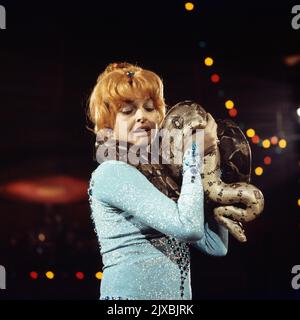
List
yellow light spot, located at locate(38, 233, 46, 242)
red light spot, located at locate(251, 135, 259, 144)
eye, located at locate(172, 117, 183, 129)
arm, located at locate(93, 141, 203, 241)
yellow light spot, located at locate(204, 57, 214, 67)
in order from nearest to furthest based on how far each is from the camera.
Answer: arm, located at locate(93, 141, 203, 241) < eye, located at locate(172, 117, 183, 129) < yellow light spot, located at locate(204, 57, 214, 67) < red light spot, located at locate(251, 135, 259, 144) < yellow light spot, located at locate(38, 233, 46, 242)

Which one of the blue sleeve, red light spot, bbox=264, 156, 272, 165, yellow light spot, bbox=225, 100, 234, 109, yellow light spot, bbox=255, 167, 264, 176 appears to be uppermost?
yellow light spot, bbox=225, 100, 234, 109

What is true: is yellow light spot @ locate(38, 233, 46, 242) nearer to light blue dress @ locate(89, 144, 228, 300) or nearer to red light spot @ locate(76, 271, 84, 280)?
red light spot @ locate(76, 271, 84, 280)

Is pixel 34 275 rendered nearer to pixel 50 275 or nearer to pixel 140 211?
pixel 50 275

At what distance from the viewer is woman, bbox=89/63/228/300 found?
3.75 feet

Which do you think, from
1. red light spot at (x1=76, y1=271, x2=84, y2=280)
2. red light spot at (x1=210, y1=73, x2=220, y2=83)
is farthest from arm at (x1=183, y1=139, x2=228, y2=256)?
red light spot at (x1=76, y1=271, x2=84, y2=280)

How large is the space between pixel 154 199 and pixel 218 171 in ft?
0.82

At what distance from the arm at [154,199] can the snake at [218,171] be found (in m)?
0.08

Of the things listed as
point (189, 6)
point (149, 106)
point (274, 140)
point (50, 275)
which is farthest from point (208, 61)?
point (50, 275)

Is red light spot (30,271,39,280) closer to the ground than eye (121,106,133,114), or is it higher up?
closer to the ground

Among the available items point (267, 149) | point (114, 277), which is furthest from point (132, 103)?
point (267, 149)

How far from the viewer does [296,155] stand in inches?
123

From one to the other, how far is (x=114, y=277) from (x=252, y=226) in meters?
1.97

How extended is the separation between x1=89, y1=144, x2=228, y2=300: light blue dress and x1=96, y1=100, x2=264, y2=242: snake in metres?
0.08
